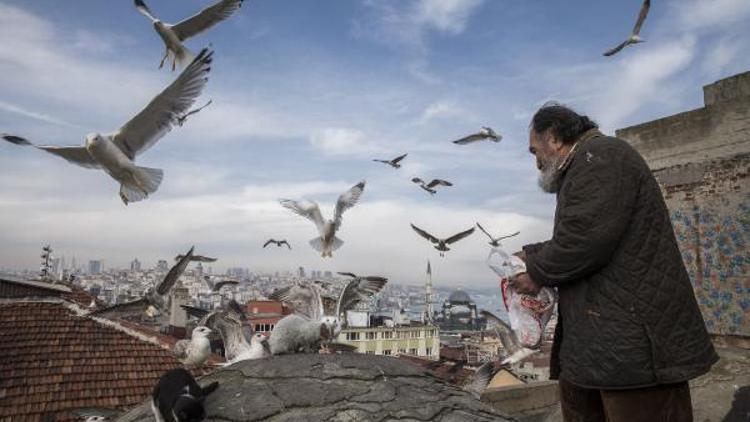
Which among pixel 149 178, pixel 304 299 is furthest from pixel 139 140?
pixel 304 299

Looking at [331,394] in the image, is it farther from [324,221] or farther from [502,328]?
[324,221]

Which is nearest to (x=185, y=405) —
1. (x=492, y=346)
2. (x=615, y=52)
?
(x=615, y=52)

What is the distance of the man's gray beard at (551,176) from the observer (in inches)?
113

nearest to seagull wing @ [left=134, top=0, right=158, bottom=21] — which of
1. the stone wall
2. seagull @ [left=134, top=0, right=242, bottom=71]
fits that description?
seagull @ [left=134, top=0, right=242, bottom=71]

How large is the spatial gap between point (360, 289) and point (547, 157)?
2.93 metres

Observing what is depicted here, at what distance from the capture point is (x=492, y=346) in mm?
68000

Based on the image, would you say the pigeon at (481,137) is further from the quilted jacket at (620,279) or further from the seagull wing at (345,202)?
the quilted jacket at (620,279)

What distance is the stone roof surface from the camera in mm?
3016

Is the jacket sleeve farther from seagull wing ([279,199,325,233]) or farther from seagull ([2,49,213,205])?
seagull wing ([279,199,325,233])

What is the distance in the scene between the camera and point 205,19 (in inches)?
321

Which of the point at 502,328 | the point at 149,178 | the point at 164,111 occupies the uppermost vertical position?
the point at 164,111

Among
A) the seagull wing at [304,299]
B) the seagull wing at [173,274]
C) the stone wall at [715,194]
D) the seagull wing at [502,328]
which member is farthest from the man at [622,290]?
the seagull wing at [173,274]

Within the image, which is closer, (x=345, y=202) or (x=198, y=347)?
(x=198, y=347)

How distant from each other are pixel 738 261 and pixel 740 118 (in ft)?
6.65
